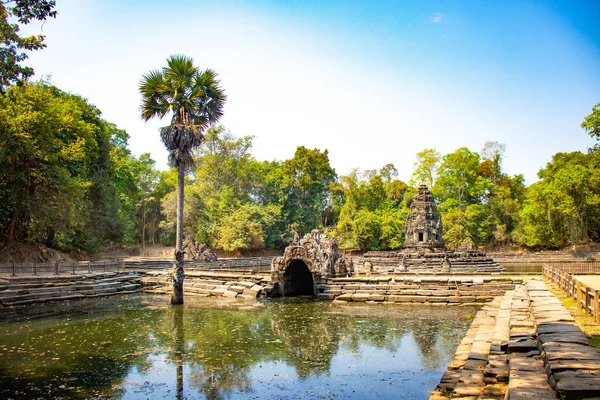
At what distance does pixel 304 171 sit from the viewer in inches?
2375

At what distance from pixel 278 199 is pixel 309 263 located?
36.1 meters

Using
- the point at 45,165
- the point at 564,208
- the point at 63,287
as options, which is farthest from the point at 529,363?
the point at 564,208

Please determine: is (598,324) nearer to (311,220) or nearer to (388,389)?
(388,389)

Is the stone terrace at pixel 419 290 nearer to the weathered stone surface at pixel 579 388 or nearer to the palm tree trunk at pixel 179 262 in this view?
the palm tree trunk at pixel 179 262

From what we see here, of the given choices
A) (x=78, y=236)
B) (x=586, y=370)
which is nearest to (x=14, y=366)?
(x=586, y=370)

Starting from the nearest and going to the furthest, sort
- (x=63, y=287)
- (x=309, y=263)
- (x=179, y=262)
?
1. (x=179, y=262)
2. (x=63, y=287)
3. (x=309, y=263)

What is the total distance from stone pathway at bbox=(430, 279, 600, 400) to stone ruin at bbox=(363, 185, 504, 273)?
23919 millimetres

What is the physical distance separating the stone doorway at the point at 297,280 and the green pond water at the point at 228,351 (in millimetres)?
4237

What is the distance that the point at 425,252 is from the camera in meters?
37.3

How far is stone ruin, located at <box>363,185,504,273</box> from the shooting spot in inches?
1374

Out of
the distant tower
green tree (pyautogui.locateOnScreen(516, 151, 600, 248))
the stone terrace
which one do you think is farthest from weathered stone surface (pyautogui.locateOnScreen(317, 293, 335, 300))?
green tree (pyautogui.locateOnScreen(516, 151, 600, 248))

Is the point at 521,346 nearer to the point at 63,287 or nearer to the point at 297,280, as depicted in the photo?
the point at 297,280

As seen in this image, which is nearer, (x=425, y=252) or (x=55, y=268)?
(x=55, y=268)

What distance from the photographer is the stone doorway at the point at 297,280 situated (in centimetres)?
2214
